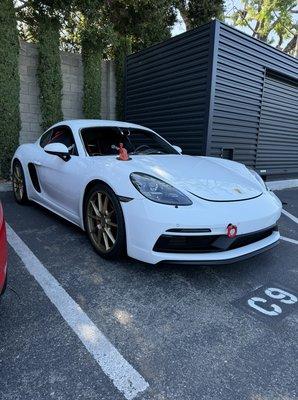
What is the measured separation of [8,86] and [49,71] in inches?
43.8

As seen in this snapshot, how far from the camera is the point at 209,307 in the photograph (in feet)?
7.39

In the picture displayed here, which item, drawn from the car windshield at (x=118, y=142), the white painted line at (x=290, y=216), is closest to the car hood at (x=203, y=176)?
the car windshield at (x=118, y=142)

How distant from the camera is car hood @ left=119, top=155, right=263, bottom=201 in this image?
2.63 meters

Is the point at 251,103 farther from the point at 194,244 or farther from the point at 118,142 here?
the point at 194,244

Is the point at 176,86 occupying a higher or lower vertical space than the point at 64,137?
higher

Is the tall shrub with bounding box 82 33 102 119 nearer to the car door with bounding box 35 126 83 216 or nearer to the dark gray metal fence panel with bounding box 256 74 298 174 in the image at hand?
the dark gray metal fence panel with bounding box 256 74 298 174

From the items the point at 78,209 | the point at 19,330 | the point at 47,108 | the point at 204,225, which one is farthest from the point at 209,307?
the point at 47,108

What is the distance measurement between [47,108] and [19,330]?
20.9 ft

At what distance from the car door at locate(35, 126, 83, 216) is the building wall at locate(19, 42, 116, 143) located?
3727mm

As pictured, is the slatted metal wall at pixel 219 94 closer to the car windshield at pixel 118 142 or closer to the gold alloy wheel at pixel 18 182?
the car windshield at pixel 118 142

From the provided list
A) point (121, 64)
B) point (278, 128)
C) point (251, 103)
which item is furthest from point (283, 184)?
point (121, 64)

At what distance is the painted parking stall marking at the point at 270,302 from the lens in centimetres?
218

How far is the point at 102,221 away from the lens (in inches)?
113

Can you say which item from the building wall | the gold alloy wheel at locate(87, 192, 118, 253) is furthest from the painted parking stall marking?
the building wall
